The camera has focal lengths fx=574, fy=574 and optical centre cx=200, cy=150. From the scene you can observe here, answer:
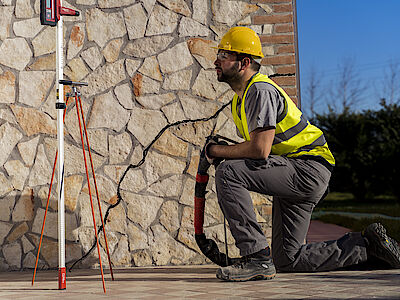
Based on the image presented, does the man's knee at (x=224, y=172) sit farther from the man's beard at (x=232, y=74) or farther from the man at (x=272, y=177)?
the man's beard at (x=232, y=74)

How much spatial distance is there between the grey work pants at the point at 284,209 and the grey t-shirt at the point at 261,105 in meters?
0.26

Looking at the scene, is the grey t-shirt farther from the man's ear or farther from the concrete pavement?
the concrete pavement

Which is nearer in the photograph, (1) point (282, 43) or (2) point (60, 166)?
(2) point (60, 166)

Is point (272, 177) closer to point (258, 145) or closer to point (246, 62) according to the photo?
point (258, 145)

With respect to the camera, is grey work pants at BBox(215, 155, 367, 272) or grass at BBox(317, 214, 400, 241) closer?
grey work pants at BBox(215, 155, 367, 272)

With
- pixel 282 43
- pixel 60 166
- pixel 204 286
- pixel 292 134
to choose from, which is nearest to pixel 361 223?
pixel 282 43

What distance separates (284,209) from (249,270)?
2.33ft

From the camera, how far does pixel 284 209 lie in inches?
163

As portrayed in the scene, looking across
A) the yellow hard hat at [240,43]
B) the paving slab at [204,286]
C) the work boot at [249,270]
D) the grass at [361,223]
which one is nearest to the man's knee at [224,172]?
the work boot at [249,270]

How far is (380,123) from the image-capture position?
57.5ft

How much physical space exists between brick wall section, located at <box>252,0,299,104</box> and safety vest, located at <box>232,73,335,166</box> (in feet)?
3.40

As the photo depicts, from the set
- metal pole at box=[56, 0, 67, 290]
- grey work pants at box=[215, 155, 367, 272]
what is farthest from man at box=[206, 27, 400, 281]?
metal pole at box=[56, 0, 67, 290]

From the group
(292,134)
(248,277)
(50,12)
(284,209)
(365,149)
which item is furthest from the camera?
(365,149)

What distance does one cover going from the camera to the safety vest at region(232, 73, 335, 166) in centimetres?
386
